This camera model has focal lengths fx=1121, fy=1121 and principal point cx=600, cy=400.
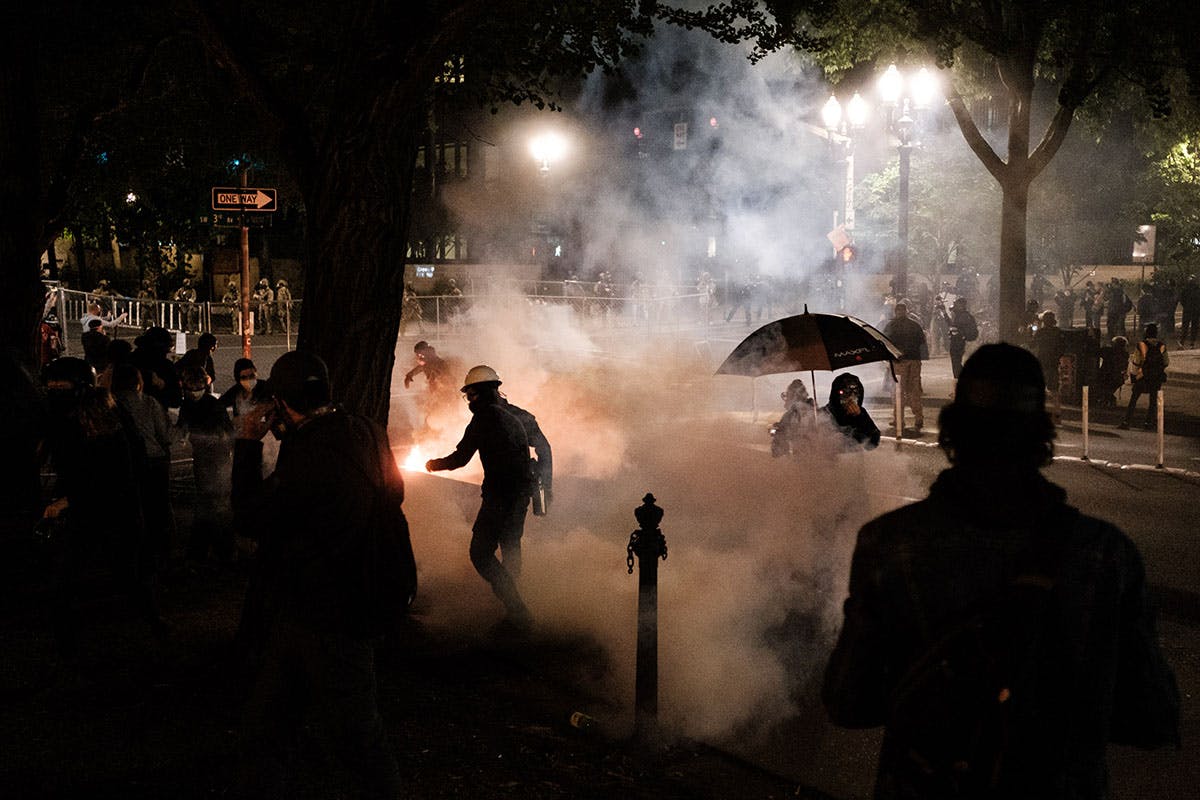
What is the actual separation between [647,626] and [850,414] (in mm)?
3177

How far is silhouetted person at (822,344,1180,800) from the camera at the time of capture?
82.3 inches

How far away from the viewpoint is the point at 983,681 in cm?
206

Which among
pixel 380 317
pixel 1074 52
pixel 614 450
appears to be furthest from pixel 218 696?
pixel 1074 52

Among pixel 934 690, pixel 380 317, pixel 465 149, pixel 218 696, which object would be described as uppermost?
pixel 465 149

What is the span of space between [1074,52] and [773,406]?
7.13 metres

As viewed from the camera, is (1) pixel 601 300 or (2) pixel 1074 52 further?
(1) pixel 601 300

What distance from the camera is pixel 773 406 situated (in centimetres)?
1825

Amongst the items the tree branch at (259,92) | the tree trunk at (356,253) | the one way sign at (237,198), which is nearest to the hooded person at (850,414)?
the tree trunk at (356,253)

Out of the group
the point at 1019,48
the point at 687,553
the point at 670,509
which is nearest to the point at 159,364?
the point at 670,509

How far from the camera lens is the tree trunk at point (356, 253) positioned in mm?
6216

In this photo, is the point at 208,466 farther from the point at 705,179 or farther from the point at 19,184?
the point at 705,179

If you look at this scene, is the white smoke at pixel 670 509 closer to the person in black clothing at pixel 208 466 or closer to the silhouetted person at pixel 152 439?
the person in black clothing at pixel 208 466

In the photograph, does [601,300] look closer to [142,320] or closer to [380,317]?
[142,320]

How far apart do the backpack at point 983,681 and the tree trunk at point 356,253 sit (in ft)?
15.6
